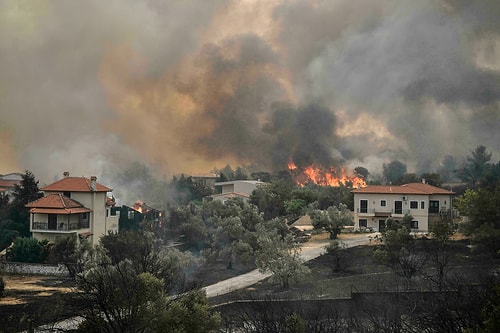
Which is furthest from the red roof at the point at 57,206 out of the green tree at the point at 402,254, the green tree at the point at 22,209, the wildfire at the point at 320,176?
the wildfire at the point at 320,176

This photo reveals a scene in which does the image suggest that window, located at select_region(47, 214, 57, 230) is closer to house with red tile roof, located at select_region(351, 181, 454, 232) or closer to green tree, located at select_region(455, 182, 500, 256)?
house with red tile roof, located at select_region(351, 181, 454, 232)

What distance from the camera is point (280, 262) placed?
1099 inches

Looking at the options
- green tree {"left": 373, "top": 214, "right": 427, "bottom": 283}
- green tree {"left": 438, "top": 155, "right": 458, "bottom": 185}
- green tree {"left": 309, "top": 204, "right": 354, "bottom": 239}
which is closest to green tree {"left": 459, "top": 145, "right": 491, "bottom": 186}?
green tree {"left": 438, "top": 155, "right": 458, "bottom": 185}

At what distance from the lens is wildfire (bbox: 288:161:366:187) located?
2936 inches

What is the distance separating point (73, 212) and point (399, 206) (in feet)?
77.3

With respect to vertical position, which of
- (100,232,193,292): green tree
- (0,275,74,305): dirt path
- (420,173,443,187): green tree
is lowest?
(0,275,74,305): dirt path

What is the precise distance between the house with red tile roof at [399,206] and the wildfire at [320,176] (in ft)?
93.1

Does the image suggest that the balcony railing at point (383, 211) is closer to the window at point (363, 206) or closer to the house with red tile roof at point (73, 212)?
the window at point (363, 206)

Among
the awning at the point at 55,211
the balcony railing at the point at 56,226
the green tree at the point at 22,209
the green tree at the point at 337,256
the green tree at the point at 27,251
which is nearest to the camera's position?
the green tree at the point at 337,256

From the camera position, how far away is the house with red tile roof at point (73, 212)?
36.5 meters

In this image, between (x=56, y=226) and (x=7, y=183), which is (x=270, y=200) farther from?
(x=7, y=183)

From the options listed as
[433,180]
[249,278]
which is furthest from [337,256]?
[433,180]

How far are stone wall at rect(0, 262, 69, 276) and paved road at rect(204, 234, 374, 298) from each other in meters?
9.10

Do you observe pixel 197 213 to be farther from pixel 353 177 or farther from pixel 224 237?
pixel 353 177
